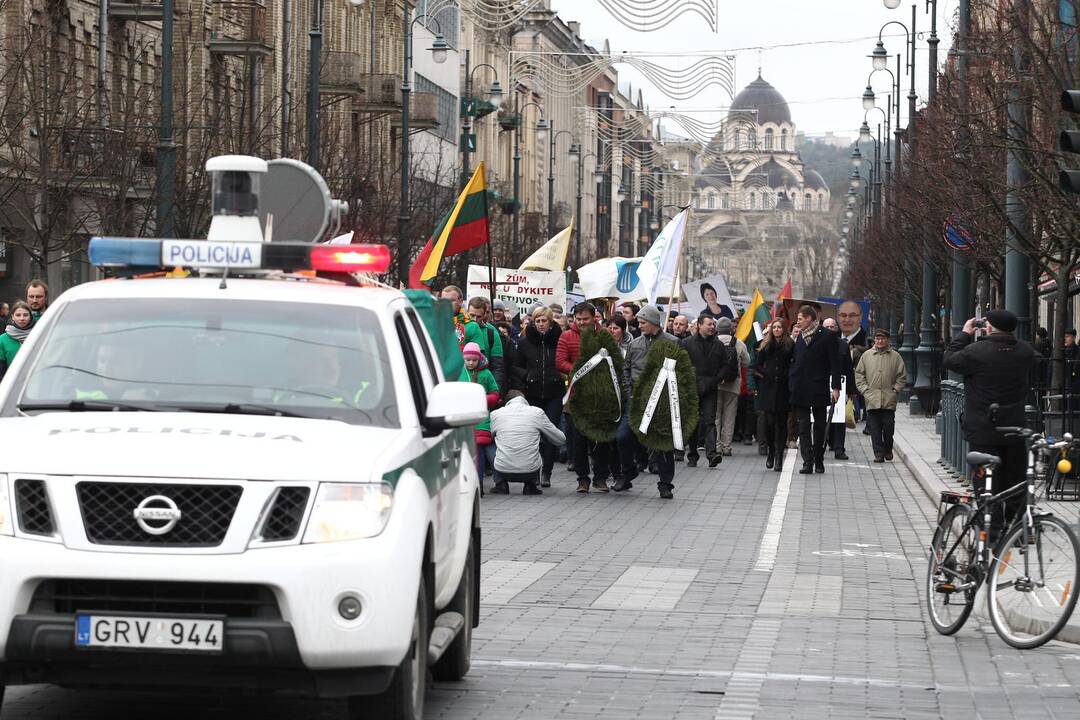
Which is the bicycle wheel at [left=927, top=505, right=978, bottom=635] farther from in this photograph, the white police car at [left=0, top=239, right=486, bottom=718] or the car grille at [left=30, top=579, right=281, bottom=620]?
the car grille at [left=30, top=579, right=281, bottom=620]

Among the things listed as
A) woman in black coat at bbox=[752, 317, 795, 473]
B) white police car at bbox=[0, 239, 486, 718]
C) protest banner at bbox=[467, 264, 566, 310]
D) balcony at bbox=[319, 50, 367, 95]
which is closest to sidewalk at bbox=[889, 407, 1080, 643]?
woman in black coat at bbox=[752, 317, 795, 473]

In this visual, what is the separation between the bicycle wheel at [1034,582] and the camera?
10297 mm

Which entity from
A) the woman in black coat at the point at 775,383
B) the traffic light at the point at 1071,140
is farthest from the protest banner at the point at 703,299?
the traffic light at the point at 1071,140

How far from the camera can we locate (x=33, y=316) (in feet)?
61.5

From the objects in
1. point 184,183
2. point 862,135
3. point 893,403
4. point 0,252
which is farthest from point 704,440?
point 862,135

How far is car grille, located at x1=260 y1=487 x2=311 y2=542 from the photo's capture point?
6945 millimetres

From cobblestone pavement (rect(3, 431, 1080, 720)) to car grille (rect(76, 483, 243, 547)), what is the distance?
1.45m

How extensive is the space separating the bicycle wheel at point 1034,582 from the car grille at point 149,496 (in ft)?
15.7

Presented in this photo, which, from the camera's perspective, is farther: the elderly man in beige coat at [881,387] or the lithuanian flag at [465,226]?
the elderly man in beige coat at [881,387]

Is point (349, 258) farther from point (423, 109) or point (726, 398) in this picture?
point (423, 109)

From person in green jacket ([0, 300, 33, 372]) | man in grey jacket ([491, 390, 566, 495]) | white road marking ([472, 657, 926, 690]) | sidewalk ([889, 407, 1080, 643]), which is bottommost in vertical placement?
sidewalk ([889, 407, 1080, 643])

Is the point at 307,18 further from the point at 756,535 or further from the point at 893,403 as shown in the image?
the point at 756,535

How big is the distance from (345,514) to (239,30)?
4322 cm

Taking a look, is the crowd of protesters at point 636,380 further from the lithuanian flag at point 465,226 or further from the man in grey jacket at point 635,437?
the lithuanian flag at point 465,226
